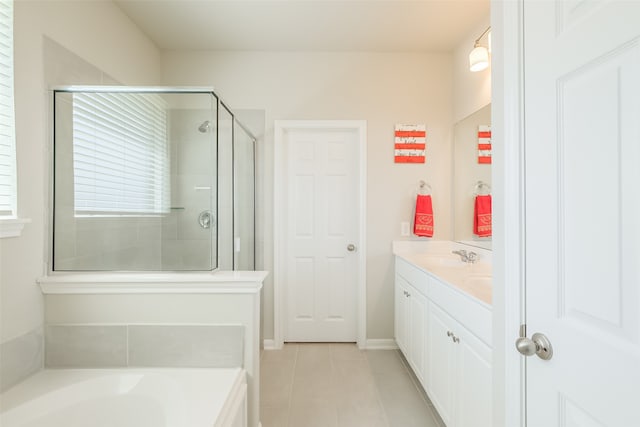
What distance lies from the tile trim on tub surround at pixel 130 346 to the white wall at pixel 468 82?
242 cm

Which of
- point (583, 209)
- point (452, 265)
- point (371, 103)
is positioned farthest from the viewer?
point (371, 103)

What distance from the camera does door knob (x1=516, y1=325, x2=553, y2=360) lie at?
2.72 ft

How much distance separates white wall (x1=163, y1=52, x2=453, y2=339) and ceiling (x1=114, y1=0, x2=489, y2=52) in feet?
0.37

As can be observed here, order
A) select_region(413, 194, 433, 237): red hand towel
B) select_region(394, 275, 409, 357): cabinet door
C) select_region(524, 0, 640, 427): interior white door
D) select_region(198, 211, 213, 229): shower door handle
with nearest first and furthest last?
1. select_region(524, 0, 640, 427): interior white door
2. select_region(198, 211, 213, 229): shower door handle
3. select_region(394, 275, 409, 357): cabinet door
4. select_region(413, 194, 433, 237): red hand towel

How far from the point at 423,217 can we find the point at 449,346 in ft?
4.32

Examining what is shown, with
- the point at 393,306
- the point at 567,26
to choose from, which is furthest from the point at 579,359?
the point at 393,306

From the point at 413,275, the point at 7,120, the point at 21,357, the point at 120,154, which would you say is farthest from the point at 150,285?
the point at 413,275

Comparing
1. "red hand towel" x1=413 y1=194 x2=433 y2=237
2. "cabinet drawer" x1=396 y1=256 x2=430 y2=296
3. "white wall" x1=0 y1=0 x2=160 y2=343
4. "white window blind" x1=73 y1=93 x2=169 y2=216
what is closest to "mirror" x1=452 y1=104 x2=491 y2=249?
"red hand towel" x1=413 y1=194 x2=433 y2=237

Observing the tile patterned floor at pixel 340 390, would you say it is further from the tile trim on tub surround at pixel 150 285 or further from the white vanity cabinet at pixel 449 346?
the tile trim on tub surround at pixel 150 285

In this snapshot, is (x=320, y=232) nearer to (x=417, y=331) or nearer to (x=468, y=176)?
(x=417, y=331)

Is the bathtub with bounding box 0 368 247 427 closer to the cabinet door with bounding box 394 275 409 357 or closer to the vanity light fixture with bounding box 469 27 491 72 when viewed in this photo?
the cabinet door with bounding box 394 275 409 357

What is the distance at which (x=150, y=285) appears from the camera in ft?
4.93

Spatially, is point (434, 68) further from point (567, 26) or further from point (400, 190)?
point (567, 26)

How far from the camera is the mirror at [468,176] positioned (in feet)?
7.56
